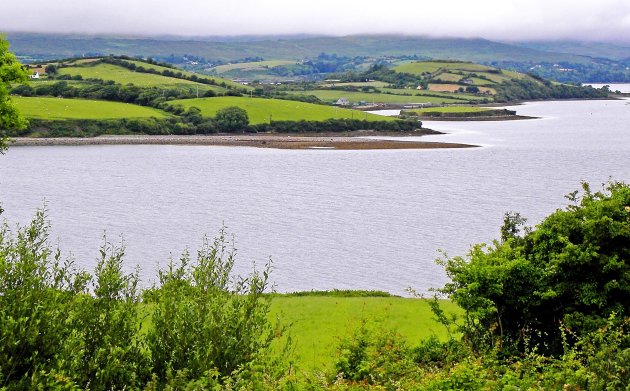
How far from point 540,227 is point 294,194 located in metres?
70.7

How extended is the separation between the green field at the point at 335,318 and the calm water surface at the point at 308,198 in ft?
28.0

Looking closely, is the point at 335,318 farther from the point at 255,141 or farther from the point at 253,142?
the point at 255,141

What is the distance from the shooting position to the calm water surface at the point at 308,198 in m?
62.7

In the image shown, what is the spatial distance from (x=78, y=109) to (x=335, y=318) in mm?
139709

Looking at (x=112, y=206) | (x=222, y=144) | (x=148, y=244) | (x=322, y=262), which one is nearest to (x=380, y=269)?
(x=322, y=262)

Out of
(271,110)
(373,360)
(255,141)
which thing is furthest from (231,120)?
(373,360)

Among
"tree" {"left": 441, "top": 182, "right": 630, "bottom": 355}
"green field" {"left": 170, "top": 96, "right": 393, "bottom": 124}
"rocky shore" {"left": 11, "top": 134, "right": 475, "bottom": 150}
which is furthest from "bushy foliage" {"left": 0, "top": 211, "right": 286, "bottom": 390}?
"green field" {"left": 170, "top": 96, "right": 393, "bottom": 124}

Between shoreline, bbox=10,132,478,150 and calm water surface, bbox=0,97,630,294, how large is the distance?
551 cm

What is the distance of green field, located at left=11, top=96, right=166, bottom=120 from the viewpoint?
15712 cm

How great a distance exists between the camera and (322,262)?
6162cm

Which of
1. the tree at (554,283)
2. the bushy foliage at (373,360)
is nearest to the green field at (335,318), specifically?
the tree at (554,283)

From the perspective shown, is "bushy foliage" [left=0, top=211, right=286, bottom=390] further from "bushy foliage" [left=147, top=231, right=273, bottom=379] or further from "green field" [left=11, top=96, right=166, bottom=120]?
"green field" [left=11, top=96, right=166, bottom=120]

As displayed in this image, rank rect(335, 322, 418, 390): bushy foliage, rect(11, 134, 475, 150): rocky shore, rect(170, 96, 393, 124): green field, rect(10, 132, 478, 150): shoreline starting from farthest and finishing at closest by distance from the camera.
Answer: rect(170, 96, 393, 124): green field, rect(11, 134, 475, 150): rocky shore, rect(10, 132, 478, 150): shoreline, rect(335, 322, 418, 390): bushy foliage

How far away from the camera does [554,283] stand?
82.0 feet
